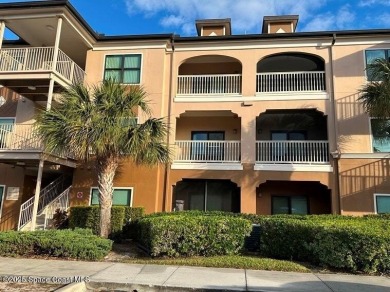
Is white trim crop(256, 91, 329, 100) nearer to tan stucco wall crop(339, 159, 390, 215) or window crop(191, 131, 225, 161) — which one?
window crop(191, 131, 225, 161)

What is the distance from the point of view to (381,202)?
51.5ft

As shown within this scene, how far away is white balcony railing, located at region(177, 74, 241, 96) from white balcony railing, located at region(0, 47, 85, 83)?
5.72 meters

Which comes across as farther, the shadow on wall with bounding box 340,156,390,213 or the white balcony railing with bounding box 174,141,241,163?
the white balcony railing with bounding box 174,141,241,163

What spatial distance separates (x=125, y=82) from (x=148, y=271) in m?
12.0

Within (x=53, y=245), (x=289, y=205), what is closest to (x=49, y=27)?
(x=53, y=245)

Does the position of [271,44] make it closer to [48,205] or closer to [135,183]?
[135,183]

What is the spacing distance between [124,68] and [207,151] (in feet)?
20.8

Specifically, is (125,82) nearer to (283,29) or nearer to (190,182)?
(190,182)

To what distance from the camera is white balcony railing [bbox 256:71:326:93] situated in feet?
58.3

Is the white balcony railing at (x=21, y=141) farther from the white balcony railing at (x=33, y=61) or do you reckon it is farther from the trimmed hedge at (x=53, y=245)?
the trimmed hedge at (x=53, y=245)

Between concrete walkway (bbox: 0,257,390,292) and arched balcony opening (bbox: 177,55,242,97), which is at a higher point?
arched balcony opening (bbox: 177,55,242,97)

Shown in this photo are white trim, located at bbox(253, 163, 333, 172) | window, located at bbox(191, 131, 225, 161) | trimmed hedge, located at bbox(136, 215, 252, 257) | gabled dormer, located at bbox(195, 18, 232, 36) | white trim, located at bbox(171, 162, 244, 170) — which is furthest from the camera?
gabled dormer, located at bbox(195, 18, 232, 36)

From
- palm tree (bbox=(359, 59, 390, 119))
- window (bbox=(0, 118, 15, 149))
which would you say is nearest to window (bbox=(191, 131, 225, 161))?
palm tree (bbox=(359, 59, 390, 119))

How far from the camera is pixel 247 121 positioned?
58.2 feet
